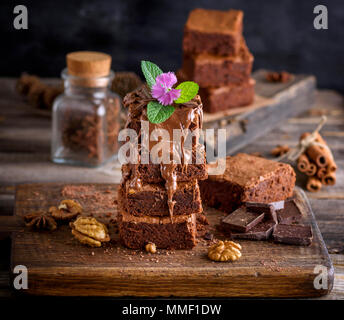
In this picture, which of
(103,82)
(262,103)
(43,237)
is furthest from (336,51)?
(43,237)

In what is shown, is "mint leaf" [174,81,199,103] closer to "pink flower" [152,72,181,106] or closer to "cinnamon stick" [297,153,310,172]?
"pink flower" [152,72,181,106]

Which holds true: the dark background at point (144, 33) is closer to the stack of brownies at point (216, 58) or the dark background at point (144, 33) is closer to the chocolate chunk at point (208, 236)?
the stack of brownies at point (216, 58)

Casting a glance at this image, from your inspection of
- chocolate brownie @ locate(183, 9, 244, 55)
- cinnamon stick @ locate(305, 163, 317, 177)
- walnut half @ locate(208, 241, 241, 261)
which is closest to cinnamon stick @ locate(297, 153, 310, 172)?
cinnamon stick @ locate(305, 163, 317, 177)

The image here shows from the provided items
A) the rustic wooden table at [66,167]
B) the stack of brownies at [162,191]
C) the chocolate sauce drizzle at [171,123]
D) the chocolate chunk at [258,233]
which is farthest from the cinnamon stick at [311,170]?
the chocolate sauce drizzle at [171,123]

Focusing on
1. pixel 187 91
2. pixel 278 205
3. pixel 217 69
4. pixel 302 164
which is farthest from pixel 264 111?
pixel 187 91

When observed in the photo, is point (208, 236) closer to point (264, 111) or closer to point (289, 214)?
point (289, 214)
